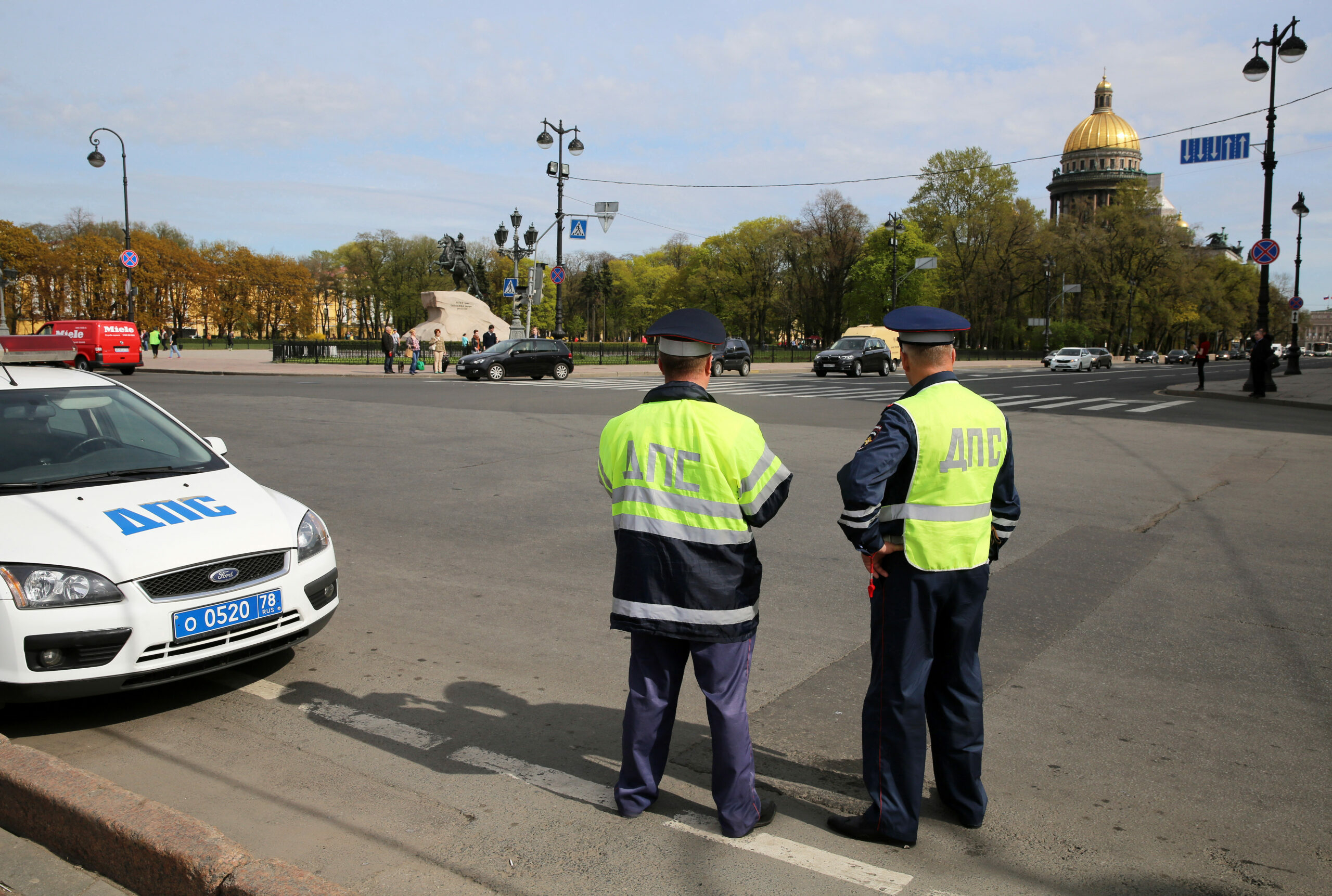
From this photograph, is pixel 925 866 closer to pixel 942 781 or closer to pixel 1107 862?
pixel 942 781

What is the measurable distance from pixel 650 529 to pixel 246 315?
275ft

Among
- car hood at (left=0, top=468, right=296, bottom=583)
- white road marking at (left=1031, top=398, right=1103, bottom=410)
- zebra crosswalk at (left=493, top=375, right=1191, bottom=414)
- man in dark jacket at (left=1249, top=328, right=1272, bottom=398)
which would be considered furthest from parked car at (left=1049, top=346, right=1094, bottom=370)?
car hood at (left=0, top=468, right=296, bottom=583)

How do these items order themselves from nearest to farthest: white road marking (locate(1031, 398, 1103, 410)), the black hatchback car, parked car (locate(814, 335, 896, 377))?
white road marking (locate(1031, 398, 1103, 410))
the black hatchback car
parked car (locate(814, 335, 896, 377))

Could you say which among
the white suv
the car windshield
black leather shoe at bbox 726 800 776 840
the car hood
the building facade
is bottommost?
black leather shoe at bbox 726 800 776 840

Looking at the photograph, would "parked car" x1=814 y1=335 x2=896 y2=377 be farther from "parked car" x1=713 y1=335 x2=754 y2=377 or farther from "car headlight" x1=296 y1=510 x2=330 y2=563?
"car headlight" x1=296 y1=510 x2=330 y2=563

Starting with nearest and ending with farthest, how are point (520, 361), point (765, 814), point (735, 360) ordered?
point (765, 814)
point (520, 361)
point (735, 360)

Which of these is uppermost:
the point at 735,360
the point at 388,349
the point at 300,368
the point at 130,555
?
the point at 388,349

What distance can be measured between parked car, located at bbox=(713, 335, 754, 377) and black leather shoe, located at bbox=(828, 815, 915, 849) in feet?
122

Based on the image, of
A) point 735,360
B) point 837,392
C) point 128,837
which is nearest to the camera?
point 128,837

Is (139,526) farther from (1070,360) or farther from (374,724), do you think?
(1070,360)

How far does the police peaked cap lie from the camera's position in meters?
3.08

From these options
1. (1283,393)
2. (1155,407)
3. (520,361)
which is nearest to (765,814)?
(1155,407)

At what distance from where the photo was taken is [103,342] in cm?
3234

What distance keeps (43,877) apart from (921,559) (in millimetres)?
2934
